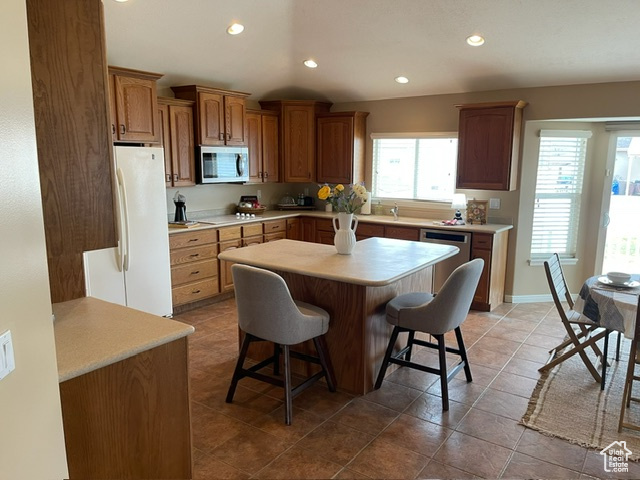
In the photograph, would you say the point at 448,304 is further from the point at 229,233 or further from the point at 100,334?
the point at 229,233

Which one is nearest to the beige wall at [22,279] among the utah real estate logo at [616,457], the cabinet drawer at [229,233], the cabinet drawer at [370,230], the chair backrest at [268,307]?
the chair backrest at [268,307]

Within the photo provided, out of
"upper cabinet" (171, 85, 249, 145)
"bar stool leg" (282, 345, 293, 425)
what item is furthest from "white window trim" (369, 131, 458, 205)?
"bar stool leg" (282, 345, 293, 425)

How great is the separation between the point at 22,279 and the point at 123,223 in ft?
9.88

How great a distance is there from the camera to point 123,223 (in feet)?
13.4

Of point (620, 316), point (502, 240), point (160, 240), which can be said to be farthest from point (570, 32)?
point (160, 240)

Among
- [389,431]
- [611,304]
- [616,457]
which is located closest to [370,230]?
[611,304]

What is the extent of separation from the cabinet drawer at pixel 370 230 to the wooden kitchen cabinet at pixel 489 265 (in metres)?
1.10

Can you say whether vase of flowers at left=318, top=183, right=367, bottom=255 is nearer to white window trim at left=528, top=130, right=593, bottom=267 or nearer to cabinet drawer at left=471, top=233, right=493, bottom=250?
cabinet drawer at left=471, top=233, right=493, bottom=250

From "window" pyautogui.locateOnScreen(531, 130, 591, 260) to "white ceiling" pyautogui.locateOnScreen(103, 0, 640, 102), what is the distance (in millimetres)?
709

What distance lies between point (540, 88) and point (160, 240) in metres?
4.20

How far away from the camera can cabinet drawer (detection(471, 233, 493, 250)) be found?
4.93m

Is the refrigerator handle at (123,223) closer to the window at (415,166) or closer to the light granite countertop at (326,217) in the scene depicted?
the light granite countertop at (326,217)

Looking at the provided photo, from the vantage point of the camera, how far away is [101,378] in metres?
Result: 1.77

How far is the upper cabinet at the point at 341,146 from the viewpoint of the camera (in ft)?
20.2
